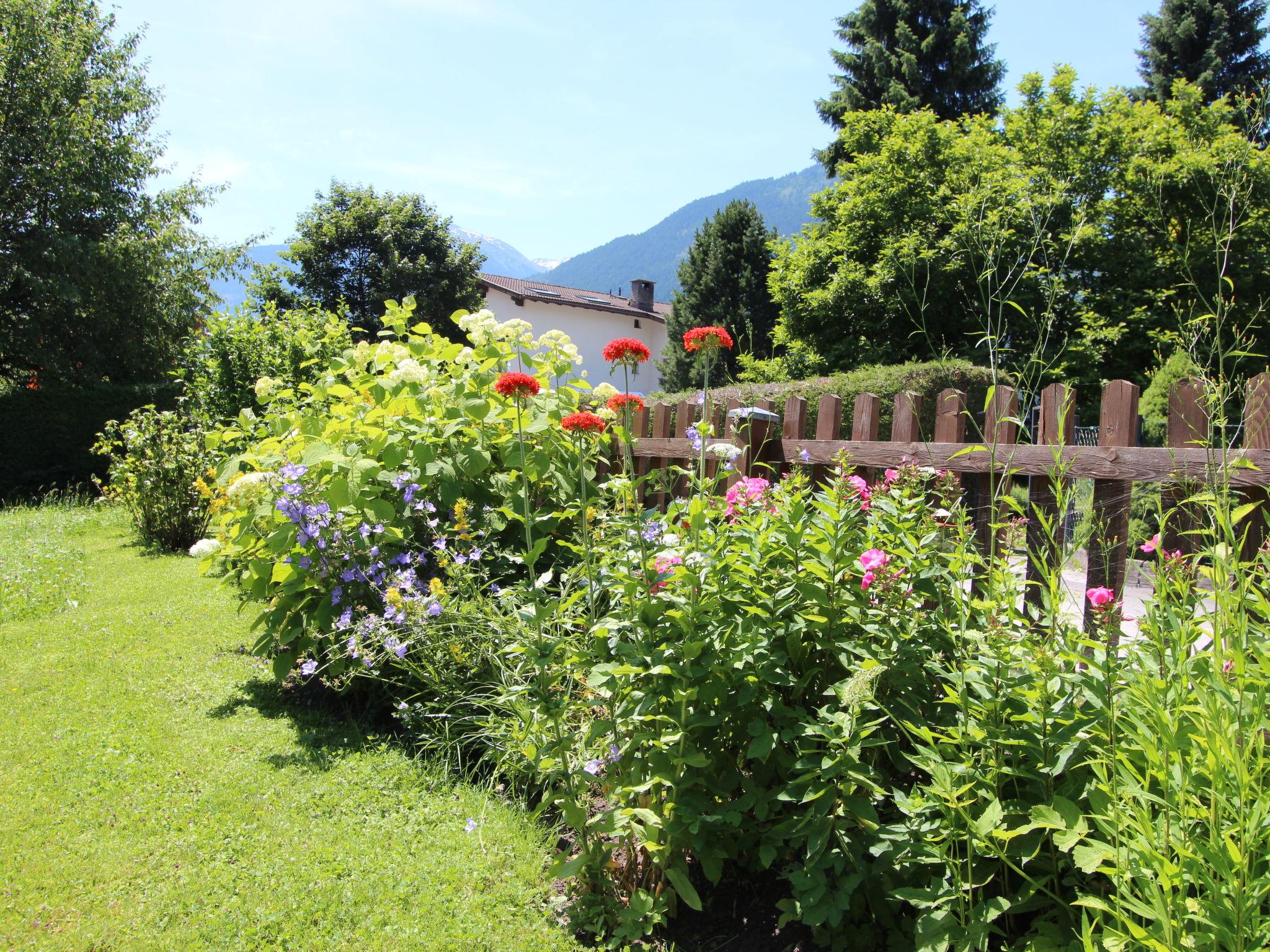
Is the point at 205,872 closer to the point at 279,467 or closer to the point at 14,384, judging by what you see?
the point at 279,467

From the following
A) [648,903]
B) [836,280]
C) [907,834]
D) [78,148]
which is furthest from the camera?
[836,280]

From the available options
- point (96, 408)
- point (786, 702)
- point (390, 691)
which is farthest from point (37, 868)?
point (96, 408)

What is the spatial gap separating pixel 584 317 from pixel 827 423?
104 ft

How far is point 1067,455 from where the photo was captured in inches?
86.1

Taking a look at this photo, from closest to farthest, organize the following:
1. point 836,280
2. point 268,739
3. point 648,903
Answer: point 648,903
point 268,739
point 836,280

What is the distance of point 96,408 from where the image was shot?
42.6 ft

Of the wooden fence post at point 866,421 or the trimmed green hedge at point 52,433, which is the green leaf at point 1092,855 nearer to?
the wooden fence post at point 866,421

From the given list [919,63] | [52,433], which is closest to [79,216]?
[52,433]

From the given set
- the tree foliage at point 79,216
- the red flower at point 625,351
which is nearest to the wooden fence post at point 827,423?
the red flower at point 625,351

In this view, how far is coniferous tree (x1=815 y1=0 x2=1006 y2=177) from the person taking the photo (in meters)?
20.0

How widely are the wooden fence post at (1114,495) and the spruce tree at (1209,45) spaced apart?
24.0 metres

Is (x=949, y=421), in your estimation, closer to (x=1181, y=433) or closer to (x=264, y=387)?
(x=1181, y=433)

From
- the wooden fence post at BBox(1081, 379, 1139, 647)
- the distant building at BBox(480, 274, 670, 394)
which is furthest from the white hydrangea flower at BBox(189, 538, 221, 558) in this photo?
the distant building at BBox(480, 274, 670, 394)

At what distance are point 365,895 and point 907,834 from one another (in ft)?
4.62
